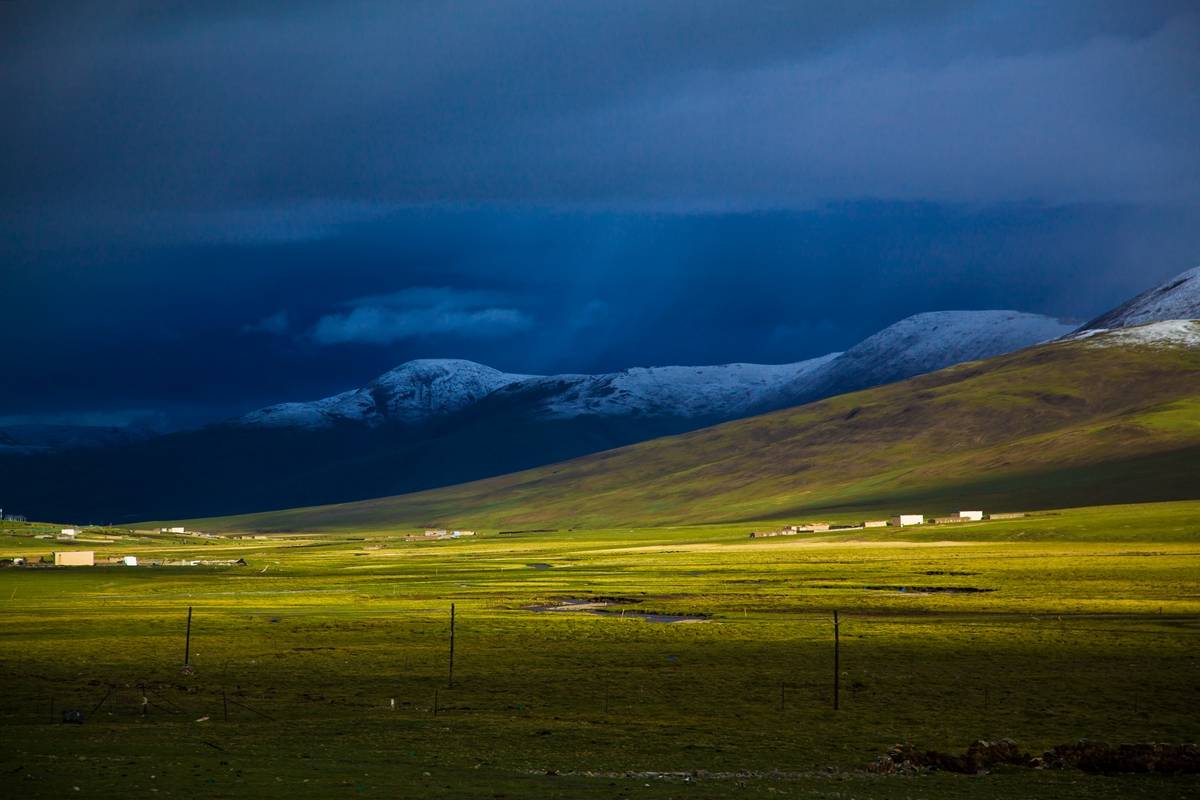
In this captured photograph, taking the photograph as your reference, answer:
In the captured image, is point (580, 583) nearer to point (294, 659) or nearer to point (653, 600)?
point (653, 600)

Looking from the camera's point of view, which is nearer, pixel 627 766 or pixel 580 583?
pixel 627 766

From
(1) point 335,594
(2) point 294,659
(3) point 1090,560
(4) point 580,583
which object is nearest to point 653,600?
(4) point 580,583

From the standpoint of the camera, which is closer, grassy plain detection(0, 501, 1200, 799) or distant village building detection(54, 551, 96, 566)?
grassy plain detection(0, 501, 1200, 799)

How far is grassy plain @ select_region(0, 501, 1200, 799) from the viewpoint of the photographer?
34906 mm

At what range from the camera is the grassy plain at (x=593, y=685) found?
34906 millimetres

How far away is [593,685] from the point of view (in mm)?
55906

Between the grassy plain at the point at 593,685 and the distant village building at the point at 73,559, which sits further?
the distant village building at the point at 73,559

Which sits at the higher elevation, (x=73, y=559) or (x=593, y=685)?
(x=73, y=559)

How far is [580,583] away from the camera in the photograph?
4879 inches

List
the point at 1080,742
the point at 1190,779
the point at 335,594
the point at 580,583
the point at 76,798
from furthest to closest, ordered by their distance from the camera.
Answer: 1. the point at 580,583
2. the point at 335,594
3. the point at 1080,742
4. the point at 1190,779
5. the point at 76,798

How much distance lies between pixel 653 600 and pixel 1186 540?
Result: 88.6m

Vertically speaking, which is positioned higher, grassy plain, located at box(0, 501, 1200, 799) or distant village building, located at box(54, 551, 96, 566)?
distant village building, located at box(54, 551, 96, 566)

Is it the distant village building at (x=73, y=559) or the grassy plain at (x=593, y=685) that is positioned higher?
the distant village building at (x=73, y=559)

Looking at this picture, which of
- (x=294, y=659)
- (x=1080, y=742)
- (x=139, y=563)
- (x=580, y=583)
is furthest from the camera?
(x=139, y=563)
